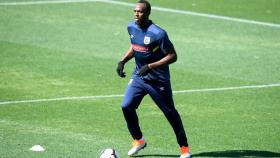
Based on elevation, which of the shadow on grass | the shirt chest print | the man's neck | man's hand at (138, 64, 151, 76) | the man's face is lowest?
the shadow on grass

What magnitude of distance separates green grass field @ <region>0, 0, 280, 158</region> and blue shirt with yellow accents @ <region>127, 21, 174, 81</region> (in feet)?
4.26

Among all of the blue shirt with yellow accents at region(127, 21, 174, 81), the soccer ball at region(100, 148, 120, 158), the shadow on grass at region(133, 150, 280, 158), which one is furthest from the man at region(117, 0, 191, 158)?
the soccer ball at region(100, 148, 120, 158)

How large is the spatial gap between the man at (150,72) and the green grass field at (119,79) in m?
0.47

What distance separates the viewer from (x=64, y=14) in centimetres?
2739

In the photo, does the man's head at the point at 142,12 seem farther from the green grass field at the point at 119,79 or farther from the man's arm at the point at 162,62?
the green grass field at the point at 119,79

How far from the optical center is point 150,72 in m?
13.1

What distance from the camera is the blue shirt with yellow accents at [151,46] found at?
1291cm

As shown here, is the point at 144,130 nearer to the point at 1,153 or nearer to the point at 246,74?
the point at 1,153

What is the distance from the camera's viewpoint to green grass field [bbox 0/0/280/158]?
14352mm

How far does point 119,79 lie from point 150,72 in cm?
659

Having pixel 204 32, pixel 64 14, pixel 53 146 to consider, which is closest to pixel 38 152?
pixel 53 146

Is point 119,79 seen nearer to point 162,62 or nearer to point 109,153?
point 162,62

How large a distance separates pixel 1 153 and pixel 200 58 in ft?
31.5

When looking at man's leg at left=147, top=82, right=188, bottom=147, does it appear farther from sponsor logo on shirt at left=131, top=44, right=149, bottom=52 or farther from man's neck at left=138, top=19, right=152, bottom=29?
man's neck at left=138, top=19, right=152, bottom=29
